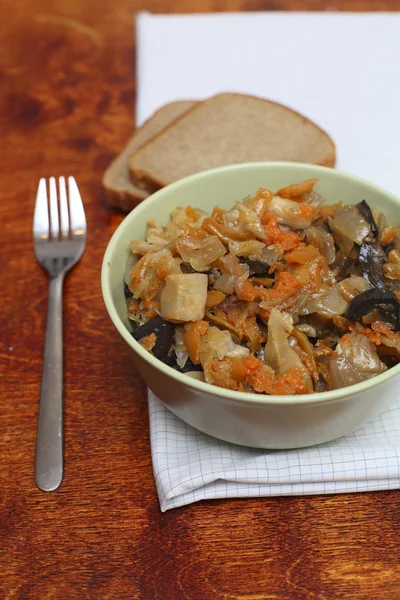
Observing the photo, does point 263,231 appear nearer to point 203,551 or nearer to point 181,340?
point 181,340

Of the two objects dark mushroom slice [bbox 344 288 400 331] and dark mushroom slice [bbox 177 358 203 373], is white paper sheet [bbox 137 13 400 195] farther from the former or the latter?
dark mushroom slice [bbox 177 358 203 373]

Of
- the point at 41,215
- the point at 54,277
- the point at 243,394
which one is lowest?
the point at 54,277

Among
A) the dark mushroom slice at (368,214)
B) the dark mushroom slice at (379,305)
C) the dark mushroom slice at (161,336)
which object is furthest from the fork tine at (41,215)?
the dark mushroom slice at (379,305)

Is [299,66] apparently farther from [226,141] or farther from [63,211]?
[63,211]

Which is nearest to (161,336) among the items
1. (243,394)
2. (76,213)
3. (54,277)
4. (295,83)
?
(243,394)

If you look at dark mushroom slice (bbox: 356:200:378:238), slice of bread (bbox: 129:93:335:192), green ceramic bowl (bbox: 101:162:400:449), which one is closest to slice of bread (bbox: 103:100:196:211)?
slice of bread (bbox: 129:93:335:192)
